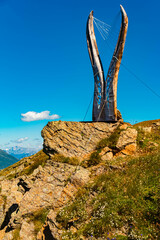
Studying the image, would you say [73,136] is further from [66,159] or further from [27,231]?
[27,231]

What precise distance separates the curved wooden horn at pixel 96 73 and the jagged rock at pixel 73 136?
2037mm

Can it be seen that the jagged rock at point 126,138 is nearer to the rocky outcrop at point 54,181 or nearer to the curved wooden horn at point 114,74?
the rocky outcrop at point 54,181

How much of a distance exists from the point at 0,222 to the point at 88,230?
38.1 ft

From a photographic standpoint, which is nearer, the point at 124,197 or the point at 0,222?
the point at 124,197

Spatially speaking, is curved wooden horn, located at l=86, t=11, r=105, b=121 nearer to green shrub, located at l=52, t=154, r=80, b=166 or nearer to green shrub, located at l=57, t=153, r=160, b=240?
green shrub, located at l=52, t=154, r=80, b=166

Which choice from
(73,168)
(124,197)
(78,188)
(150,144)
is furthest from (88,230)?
(150,144)

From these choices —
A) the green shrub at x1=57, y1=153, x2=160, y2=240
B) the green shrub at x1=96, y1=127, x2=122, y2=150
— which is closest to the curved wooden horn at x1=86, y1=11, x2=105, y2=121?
the green shrub at x1=96, y1=127, x2=122, y2=150

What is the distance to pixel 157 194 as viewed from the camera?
694 cm

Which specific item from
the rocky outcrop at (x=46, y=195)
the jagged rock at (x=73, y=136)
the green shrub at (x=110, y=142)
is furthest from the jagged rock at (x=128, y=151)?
the rocky outcrop at (x=46, y=195)

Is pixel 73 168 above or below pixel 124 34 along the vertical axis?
below

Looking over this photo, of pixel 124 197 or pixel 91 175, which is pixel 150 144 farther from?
pixel 124 197

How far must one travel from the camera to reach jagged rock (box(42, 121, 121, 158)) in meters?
14.3

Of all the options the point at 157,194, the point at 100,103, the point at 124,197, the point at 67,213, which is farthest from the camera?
the point at 100,103

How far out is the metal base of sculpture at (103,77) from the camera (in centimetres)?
1583
